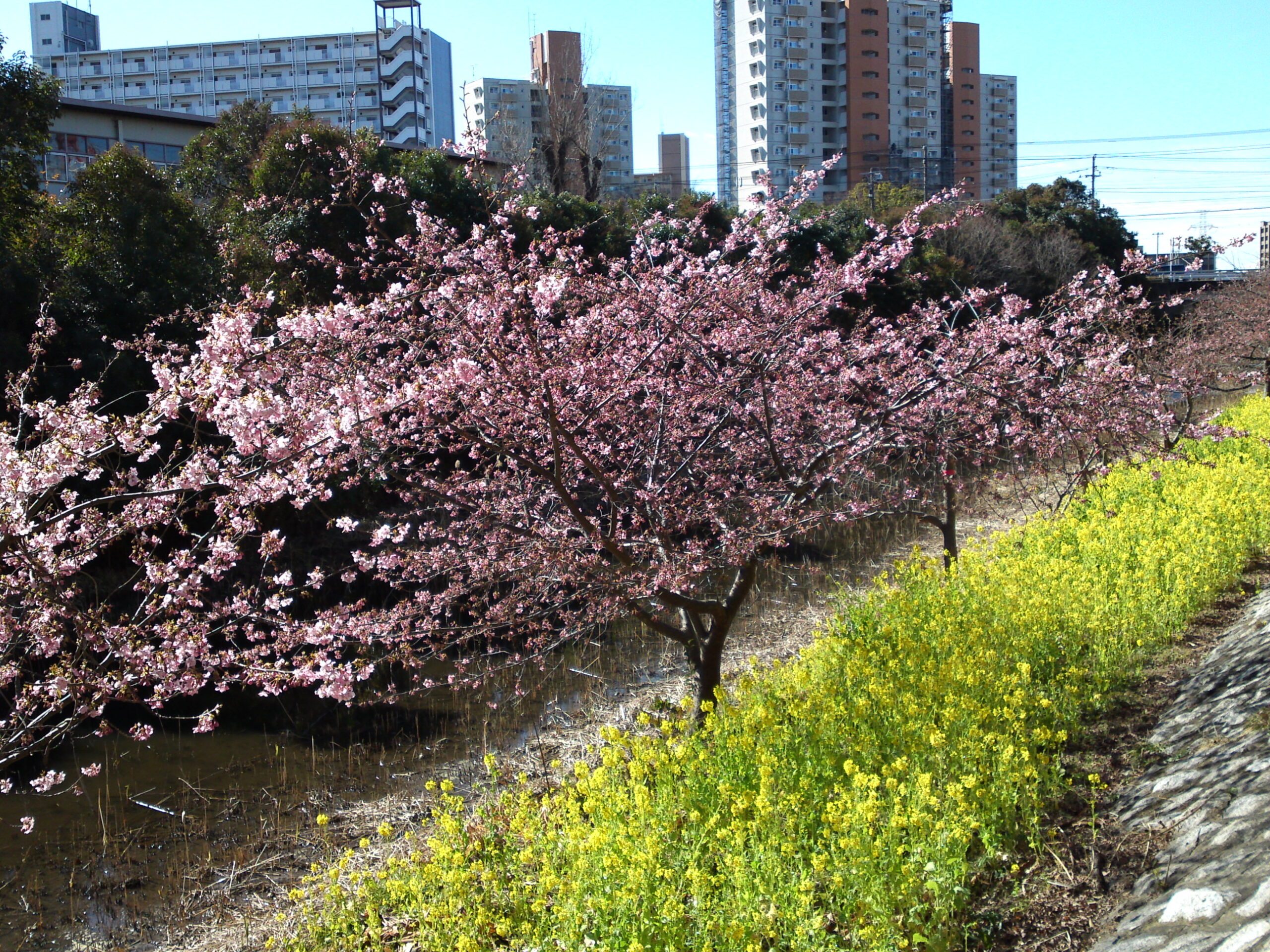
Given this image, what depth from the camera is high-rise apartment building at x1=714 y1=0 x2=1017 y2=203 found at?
197ft

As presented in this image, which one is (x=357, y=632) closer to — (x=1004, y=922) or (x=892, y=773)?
(x=892, y=773)

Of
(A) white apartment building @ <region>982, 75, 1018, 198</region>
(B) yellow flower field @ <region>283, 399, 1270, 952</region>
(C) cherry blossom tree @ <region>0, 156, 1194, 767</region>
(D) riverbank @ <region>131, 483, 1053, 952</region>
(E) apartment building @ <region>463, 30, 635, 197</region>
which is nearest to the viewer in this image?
(B) yellow flower field @ <region>283, 399, 1270, 952</region>

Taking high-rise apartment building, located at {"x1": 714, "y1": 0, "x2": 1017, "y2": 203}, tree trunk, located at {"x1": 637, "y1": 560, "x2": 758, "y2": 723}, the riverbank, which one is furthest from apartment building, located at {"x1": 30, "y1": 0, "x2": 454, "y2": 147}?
tree trunk, located at {"x1": 637, "y1": 560, "x2": 758, "y2": 723}

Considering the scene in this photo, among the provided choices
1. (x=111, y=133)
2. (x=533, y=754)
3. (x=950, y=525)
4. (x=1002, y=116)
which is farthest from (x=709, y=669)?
(x=1002, y=116)

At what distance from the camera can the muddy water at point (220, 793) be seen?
556 centimetres

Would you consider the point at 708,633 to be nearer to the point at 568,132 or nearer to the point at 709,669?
the point at 709,669

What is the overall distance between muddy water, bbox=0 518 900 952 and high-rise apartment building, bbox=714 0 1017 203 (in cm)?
5243

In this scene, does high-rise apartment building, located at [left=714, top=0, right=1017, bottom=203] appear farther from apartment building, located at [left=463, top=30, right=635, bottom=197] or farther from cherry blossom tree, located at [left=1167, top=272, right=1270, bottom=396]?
cherry blossom tree, located at [left=1167, top=272, right=1270, bottom=396]

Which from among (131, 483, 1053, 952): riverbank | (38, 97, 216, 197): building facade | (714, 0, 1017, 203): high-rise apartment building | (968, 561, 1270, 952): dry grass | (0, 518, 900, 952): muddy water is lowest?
(0, 518, 900, 952): muddy water

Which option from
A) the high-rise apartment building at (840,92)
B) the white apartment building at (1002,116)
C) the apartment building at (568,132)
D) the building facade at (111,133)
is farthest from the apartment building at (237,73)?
the white apartment building at (1002,116)

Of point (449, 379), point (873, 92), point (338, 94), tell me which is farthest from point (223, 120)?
point (873, 92)

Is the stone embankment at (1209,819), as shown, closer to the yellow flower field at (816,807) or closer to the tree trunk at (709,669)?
the yellow flower field at (816,807)

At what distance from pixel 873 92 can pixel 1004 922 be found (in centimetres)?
6492

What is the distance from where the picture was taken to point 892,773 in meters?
3.98
